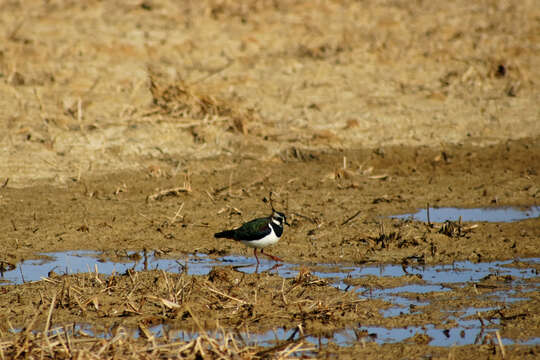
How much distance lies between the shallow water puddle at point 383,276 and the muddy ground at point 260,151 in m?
0.13

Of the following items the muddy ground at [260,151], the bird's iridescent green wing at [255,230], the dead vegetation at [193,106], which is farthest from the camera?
the dead vegetation at [193,106]

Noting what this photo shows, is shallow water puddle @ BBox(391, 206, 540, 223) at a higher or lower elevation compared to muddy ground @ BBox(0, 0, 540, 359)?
lower

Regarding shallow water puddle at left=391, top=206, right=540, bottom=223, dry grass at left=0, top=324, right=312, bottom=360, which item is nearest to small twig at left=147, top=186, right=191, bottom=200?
shallow water puddle at left=391, top=206, right=540, bottom=223

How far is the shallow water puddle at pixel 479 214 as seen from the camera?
9914 millimetres

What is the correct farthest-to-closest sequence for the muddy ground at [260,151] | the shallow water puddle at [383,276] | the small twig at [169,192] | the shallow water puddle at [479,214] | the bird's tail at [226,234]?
the small twig at [169,192]
the shallow water puddle at [479,214]
the bird's tail at [226,234]
the muddy ground at [260,151]
the shallow water puddle at [383,276]

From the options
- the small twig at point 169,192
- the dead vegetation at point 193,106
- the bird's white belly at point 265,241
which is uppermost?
the dead vegetation at point 193,106

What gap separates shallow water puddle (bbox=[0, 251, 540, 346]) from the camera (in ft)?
21.5

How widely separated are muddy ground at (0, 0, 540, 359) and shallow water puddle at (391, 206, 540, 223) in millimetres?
173

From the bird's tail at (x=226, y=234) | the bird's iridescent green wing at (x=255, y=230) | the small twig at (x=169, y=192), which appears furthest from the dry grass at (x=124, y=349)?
the small twig at (x=169, y=192)

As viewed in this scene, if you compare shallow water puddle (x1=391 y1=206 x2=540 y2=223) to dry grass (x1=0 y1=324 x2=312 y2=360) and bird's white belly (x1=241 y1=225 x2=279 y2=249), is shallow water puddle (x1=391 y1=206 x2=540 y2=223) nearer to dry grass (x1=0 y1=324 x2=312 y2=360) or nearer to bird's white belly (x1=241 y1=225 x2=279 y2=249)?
bird's white belly (x1=241 y1=225 x2=279 y2=249)

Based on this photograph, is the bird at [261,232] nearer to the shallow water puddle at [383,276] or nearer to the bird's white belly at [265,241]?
the bird's white belly at [265,241]

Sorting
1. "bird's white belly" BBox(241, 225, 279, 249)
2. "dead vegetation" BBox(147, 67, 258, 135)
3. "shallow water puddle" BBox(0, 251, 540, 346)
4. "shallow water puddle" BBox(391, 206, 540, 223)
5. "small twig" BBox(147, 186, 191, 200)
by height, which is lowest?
"shallow water puddle" BBox(391, 206, 540, 223)

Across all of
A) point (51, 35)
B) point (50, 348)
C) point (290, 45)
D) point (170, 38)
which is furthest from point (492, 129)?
point (50, 348)

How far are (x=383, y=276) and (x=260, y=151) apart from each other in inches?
178
